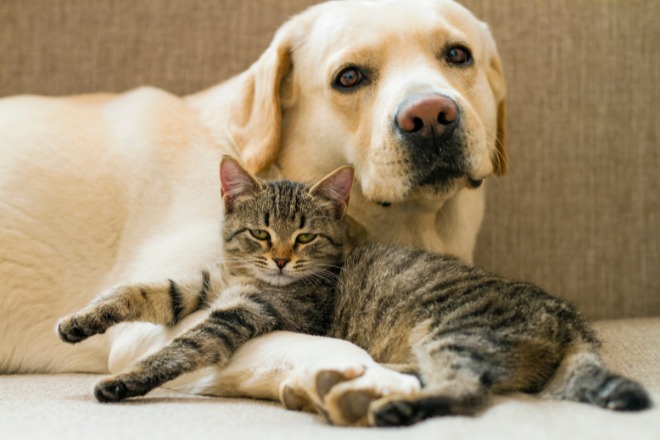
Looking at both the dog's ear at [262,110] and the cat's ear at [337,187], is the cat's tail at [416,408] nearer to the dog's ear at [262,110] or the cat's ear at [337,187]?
the cat's ear at [337,187]

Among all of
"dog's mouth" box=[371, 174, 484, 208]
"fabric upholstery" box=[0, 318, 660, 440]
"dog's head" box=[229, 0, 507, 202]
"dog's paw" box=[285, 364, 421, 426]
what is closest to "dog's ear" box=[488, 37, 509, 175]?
"dog's head" box=[229, 0, 507, 202]

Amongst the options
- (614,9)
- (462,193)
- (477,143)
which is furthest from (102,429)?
(614,9)

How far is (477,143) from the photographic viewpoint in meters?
1.75

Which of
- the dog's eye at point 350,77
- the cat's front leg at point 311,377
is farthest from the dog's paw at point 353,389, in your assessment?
the dog's eye at point 350,77

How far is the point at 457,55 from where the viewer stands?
197 cm

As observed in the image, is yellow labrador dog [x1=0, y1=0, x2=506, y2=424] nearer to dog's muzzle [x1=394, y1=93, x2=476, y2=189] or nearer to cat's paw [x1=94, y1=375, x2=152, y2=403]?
dog's muzzle [x1=394, y1=93, x2=476, y2=189]

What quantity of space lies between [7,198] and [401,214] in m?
1.02

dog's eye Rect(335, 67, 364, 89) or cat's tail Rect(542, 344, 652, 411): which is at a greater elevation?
dog's eye Rect(335, 67, 364, 89)

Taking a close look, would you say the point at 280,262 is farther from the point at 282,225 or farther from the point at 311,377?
the point at 311,377

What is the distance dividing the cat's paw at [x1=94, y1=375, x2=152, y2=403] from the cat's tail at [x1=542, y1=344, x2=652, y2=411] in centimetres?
71

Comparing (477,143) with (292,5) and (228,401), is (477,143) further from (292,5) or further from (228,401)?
(292,5)

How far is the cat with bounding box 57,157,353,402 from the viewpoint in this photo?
1.48 metres

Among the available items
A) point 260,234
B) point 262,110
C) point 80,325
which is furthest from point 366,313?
point 262,110

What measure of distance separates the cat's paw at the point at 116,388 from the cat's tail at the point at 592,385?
0.71 m
